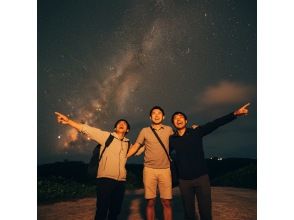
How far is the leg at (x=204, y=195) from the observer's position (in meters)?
4.50

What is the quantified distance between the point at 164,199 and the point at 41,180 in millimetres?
8828

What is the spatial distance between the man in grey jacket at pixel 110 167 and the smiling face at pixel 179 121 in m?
0.82

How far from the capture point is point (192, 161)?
456 centimetres

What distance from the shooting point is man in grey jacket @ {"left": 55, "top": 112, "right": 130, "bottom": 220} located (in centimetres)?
462

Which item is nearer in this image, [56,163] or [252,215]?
[252,215]

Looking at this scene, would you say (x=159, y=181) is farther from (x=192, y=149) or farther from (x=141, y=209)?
(x=141, y=209)

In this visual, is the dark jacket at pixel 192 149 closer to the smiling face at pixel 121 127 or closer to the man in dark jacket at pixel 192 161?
the man in dark jacket at pixel 192 161

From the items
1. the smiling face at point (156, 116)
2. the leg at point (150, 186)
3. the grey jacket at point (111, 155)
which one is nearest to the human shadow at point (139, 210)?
the leg at point (150, 186)

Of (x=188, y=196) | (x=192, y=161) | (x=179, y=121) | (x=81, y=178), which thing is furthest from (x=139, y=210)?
(x=81, y=178)

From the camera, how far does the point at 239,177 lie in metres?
13.8

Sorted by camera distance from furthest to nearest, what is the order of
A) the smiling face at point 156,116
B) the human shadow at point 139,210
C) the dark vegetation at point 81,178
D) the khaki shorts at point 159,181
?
the dark vegetation at point 81,178
the human shadow at point 139,210
the smiling face at point 156,116
the khaki shorts at point 159,181
